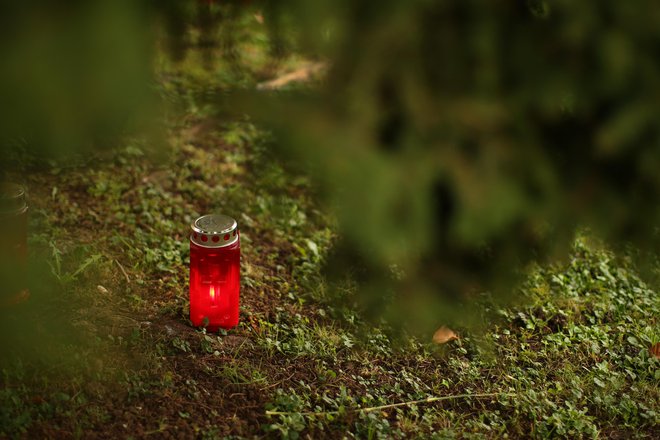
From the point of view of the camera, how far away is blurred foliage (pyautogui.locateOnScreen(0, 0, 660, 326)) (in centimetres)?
192

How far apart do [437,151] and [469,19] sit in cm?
36

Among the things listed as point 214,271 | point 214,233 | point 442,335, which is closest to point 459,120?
point 214,233

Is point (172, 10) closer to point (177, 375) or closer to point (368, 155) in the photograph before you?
point (368, 155)

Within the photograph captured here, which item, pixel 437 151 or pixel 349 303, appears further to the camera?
pixel 349 303

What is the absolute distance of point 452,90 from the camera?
2219 millimetres

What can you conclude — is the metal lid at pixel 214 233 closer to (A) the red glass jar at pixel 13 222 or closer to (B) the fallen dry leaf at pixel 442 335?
(A) the red glass jar at pixel 13 222

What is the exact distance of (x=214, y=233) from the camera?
3383 mm

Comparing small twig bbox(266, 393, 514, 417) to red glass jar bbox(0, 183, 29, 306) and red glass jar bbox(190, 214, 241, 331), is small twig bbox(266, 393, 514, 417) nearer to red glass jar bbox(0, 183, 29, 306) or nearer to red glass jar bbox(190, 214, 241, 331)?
red glass jar bbox(190, 214, 241, 331)

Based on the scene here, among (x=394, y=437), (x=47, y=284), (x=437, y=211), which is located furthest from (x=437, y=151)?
(x=47, y=284)

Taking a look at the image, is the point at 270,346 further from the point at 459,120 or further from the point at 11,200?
the point at 459,120

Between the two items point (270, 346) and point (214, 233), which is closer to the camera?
point (214, 233)

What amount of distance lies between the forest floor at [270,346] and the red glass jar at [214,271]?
0.27 ft

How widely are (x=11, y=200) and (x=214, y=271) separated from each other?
0.87 meters

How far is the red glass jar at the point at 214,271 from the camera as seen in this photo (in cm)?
341
